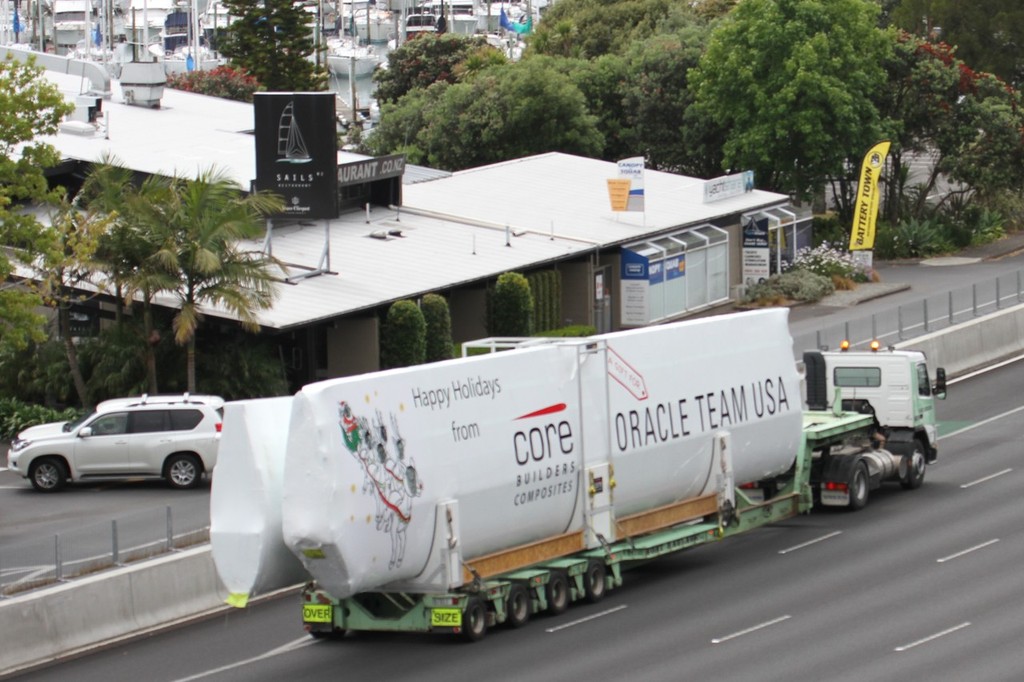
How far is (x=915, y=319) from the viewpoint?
4941 centimetres

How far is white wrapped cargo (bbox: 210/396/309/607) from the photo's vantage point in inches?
845

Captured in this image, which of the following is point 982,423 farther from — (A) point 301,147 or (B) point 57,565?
(B) point 57,565

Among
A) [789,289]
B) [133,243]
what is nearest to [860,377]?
[133,243]

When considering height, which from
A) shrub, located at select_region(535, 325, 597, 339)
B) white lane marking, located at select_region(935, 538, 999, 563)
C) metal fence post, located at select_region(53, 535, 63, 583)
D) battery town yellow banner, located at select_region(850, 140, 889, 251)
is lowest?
white lane marking, located at select_region(935, 538, 999, 563)

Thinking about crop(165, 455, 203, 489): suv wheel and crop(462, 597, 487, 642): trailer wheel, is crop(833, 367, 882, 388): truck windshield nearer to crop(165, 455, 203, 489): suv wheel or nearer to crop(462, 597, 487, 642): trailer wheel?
crop(462, 597, 487, 642): trailer wheel

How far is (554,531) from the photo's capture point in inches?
981

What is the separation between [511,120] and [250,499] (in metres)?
48.9

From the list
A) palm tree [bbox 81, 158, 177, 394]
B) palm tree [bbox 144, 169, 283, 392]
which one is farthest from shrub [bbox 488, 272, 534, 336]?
palm tree [bbox 81, 158, 177, 394]

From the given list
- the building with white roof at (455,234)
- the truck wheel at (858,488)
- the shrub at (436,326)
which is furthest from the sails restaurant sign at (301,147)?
the truck wheel at (858,488)

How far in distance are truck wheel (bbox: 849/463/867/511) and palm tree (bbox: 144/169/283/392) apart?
14.2 m

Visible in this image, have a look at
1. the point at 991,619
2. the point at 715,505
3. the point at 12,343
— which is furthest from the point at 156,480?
the point at 991,619

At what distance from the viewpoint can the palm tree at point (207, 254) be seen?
127 feet

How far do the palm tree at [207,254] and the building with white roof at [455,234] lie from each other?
90 centimetres

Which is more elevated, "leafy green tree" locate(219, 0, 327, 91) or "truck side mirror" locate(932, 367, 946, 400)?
"leafy green tree" locate(219, 0, 327, 91)
